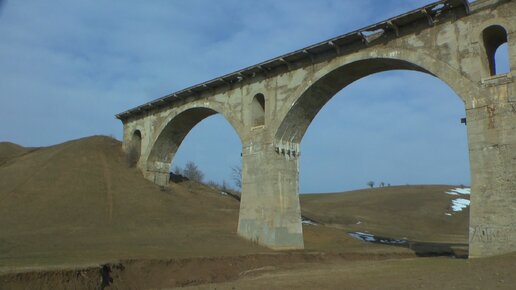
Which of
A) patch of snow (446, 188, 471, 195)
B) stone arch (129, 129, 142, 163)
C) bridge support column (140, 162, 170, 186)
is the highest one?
stone arch (129, 129, 142, 163)

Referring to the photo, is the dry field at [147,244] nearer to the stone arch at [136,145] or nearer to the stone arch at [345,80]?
the stone arch at [136,145]

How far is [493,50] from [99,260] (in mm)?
16623

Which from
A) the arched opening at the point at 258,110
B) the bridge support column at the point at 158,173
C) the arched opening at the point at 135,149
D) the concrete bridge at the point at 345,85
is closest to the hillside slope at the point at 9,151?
the arched opening at the point at 135,149

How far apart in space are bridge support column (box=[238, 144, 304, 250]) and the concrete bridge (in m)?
0.05

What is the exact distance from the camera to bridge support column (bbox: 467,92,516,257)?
1536 centimetres

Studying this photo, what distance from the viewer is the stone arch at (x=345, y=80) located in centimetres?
1772

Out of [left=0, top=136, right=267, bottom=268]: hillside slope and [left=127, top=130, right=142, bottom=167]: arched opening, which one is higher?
[left=127, top=130, right=142, bottom=167]: arched opening

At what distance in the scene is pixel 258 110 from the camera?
2636 centimetres

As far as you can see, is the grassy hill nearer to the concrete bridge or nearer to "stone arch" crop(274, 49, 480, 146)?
the concrete bridge

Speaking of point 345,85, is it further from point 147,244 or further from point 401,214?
point 401,214

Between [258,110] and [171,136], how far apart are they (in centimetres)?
1065

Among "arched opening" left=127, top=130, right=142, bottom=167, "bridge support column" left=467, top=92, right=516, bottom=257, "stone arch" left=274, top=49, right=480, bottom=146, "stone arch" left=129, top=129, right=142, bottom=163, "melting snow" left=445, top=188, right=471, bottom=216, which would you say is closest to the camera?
"bridge support column" left=467, top=92, right=516, bottom=257

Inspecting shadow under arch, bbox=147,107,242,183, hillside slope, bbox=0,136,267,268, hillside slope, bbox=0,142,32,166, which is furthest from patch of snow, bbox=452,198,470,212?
hillside slope, bbox=0,142,32,166

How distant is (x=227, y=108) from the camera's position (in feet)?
91.2
